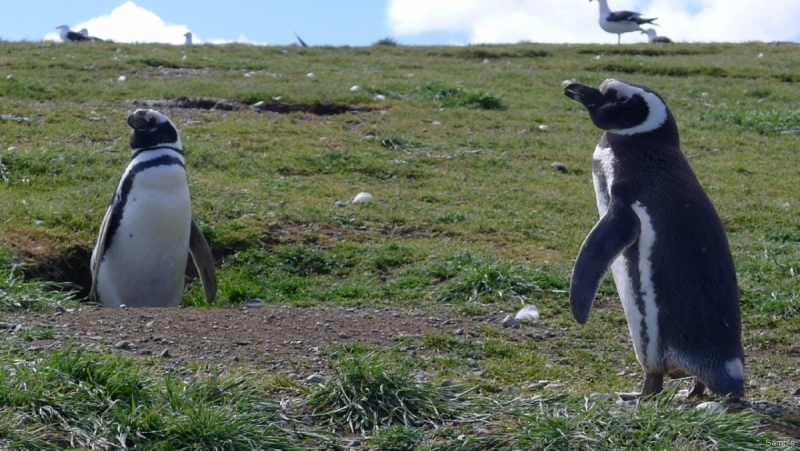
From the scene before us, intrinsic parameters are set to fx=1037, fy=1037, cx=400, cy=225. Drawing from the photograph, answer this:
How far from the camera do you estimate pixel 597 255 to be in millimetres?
4039

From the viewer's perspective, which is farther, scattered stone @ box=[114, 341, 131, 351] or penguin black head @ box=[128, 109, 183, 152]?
penguin black head @ box=[128, 109, 183, 152]

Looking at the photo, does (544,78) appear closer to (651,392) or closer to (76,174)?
(76,174)

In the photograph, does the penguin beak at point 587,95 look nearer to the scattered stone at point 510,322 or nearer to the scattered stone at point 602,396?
the scattered stone at point 510,322

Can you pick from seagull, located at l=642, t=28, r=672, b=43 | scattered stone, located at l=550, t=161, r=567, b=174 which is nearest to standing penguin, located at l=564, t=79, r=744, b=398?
scattered stone, located at l=550, t=161, r=567, b=174

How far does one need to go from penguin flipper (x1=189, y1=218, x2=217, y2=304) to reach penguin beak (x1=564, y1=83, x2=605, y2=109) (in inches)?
97.3

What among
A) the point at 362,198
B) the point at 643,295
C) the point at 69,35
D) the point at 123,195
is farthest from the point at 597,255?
the point at 69,35

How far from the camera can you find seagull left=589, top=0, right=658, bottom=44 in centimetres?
2431

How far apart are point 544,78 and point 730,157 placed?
500 centimetres

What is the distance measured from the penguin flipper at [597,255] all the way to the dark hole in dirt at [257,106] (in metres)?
7.52

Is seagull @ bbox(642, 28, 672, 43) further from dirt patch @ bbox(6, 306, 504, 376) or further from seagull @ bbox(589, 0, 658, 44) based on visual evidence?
dirt patch @ bbox(6, 306, 504, 376)

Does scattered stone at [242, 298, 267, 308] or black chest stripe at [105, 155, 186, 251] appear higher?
black chest stripe at [105, 155, 186, 251]

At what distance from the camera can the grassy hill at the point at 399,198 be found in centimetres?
362

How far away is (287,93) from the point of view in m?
11.9

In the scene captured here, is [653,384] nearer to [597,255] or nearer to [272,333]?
[597,255]
